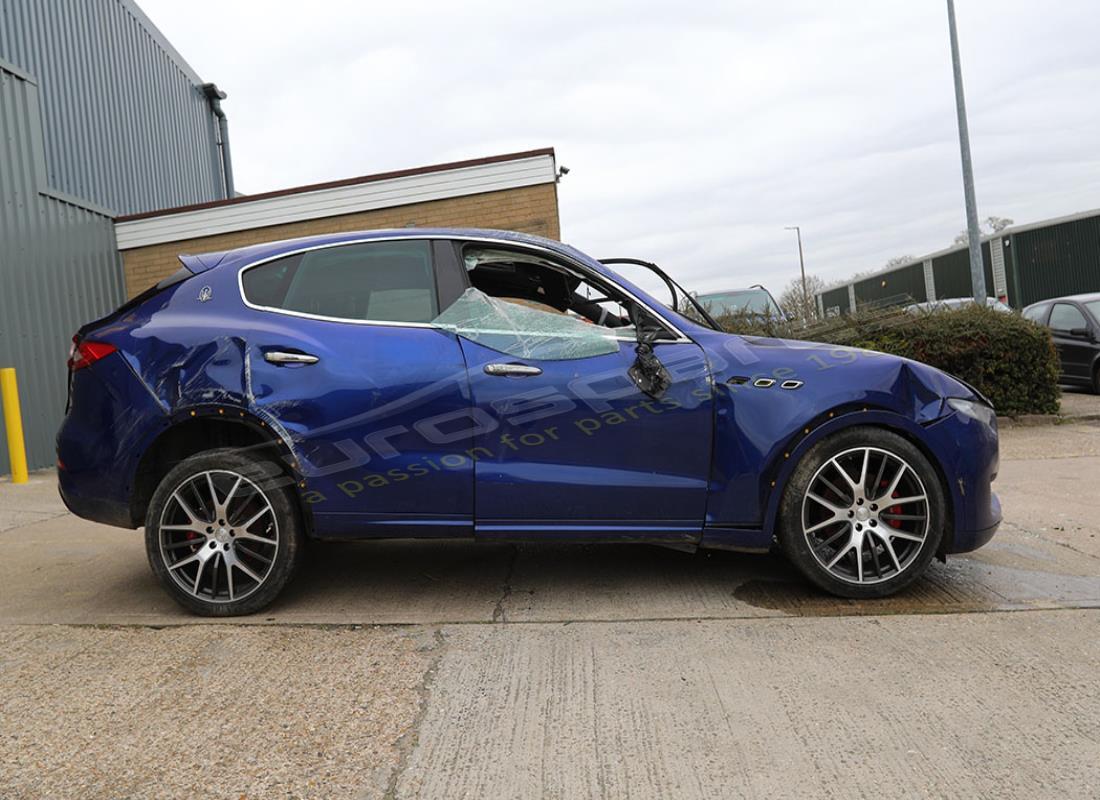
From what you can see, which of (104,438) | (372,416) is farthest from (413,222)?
(372,416)

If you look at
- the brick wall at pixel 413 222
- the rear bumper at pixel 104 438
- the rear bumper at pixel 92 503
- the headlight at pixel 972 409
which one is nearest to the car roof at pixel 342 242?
the rear bumper at pixel 104 438

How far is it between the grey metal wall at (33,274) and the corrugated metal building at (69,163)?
0.6 inches

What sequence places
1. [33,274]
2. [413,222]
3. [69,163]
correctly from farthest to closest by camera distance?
[69,163] → [413,222] → [33,274]

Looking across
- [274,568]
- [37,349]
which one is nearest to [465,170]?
[37,349]

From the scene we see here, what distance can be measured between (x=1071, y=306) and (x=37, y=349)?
14241mm

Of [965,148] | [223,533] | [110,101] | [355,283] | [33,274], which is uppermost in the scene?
[110,101]

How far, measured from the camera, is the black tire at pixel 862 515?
3865 mm

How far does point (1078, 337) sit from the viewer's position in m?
12.8

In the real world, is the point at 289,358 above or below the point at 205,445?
above

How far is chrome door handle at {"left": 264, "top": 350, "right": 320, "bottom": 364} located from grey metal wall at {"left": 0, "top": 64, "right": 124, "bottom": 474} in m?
7.44

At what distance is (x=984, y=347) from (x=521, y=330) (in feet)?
25.1

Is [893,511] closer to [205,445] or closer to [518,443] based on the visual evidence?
[518,443]

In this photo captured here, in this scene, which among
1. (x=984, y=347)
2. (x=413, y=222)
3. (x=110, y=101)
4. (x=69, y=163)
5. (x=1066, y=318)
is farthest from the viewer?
(x=110, y=101)

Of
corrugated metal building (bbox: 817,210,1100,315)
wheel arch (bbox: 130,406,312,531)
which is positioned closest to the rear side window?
wheel arch (bbox: 130,406,312,531)
